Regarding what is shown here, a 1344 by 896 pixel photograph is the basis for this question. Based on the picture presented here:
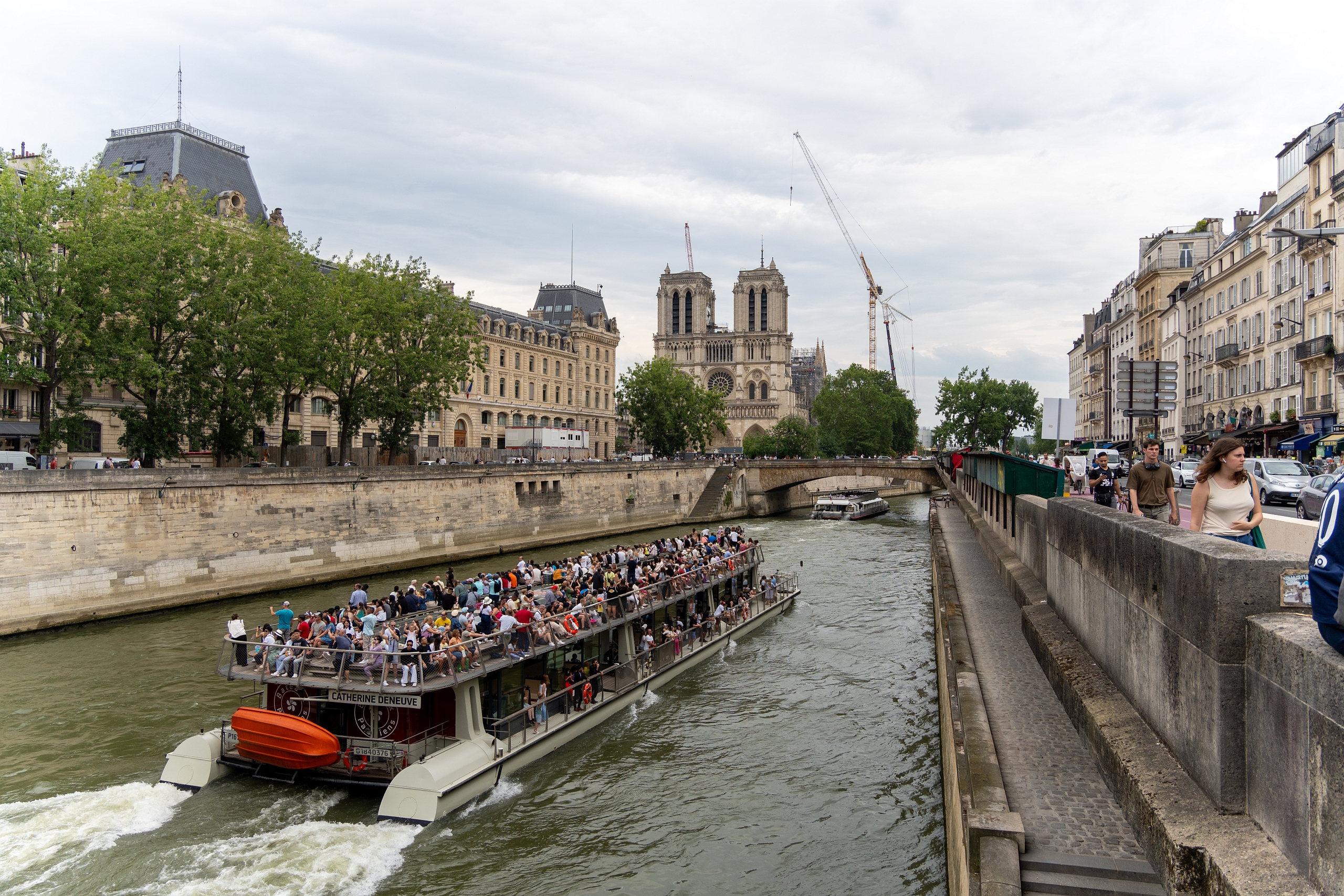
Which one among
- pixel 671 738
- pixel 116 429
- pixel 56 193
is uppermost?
pixel 56 193

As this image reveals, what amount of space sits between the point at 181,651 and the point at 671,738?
14.1 metres

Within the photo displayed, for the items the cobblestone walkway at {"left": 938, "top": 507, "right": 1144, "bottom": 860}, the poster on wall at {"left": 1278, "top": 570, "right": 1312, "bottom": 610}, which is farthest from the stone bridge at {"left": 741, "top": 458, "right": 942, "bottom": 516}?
the poster on wall at {"left": 1278, "top": 570, "right": 1312, "bottom": 610}

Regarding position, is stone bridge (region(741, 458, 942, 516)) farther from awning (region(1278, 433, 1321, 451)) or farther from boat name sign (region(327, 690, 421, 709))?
boat name sign (region(327, 690, 421, 709))

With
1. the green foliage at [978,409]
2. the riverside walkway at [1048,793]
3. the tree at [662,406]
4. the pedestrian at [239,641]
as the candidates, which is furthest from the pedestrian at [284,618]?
the green foliage at [978,409]

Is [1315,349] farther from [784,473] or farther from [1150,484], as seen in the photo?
[784,473]

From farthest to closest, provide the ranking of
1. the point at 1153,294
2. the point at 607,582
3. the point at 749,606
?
the point at 1153,294 < the point at 749,606 < the point at 607,582

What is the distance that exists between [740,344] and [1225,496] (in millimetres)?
134484

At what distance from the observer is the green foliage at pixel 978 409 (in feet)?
333

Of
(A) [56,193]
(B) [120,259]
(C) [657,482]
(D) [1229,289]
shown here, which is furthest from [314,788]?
(D) [1229,289]

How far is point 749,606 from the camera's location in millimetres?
28781

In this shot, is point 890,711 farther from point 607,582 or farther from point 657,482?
point 657,482

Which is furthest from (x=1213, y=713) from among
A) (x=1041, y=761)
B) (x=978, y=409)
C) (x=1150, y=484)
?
(x=978, y=409)

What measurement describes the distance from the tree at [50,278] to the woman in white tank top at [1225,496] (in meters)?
32.9

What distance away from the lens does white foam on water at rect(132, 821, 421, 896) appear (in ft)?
40.2
